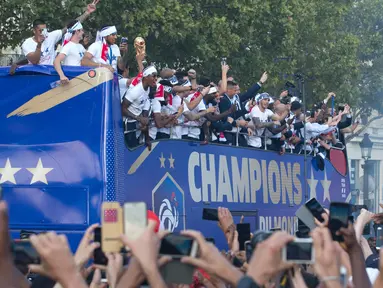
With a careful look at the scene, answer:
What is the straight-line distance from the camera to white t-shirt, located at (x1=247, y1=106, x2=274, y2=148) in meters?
17.9

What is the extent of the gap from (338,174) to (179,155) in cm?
808

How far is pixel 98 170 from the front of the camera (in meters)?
12.5

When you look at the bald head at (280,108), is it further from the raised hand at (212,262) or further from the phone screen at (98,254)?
the raised hand at (212,262)

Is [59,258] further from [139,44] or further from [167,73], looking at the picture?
[167,73]

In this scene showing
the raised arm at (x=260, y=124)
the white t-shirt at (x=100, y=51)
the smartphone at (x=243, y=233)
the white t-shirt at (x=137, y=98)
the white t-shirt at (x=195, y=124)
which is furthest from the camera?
the raised arm at (x=260, y=124)

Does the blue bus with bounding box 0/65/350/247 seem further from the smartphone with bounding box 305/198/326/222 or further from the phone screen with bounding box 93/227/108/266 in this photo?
the phone screen with bounding box 93/227/108/266

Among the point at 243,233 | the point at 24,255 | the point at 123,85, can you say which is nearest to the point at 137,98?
the point at 123,85

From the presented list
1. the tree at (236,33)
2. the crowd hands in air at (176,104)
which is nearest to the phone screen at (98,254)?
the crowd hands in air at (176,104)

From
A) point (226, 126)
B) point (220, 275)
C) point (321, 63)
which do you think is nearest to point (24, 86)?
point (226, 126)

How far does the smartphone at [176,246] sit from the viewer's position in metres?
4.28

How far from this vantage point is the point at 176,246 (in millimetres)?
4301

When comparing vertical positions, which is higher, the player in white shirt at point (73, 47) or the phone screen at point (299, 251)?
the player in white shirt at point (73, 47)

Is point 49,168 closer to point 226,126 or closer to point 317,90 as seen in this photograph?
point 226,126

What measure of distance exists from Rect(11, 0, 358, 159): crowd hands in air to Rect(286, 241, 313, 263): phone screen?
8.53 m
